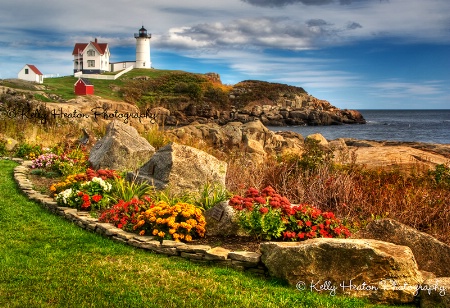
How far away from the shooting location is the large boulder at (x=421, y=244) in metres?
6.83

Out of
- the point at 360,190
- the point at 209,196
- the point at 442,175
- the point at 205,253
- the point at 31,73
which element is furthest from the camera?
the point at 31,73

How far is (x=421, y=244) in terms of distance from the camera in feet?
22.9

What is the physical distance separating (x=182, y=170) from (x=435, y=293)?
5.86 metres

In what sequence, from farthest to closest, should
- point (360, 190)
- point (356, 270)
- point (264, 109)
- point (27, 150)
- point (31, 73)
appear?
1. point (264, 109)
2. point (31, 73)
3. point (27, 150)
4. point (360, 190)
5. point (356, 270)

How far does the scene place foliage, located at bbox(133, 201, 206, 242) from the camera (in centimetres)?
788

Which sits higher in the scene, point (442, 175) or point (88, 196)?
point (442, 175)

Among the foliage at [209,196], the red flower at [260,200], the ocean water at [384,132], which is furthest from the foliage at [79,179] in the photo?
the ocean water at [384,132]

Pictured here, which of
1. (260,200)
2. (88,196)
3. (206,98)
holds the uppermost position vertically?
(206,98)

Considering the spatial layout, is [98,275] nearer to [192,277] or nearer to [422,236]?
[192,277]

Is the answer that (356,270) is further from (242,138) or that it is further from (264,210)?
(242,138)

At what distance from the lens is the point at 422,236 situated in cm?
702

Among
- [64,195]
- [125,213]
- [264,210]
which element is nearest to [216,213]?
[264,210]

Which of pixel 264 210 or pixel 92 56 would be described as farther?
pixel 92 56

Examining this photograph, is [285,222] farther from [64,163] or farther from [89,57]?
[89,57]
